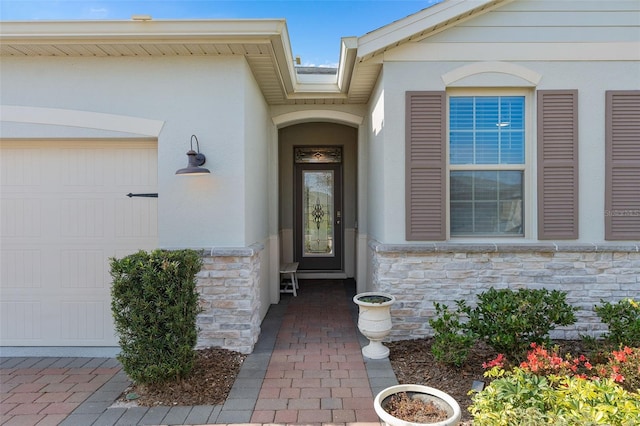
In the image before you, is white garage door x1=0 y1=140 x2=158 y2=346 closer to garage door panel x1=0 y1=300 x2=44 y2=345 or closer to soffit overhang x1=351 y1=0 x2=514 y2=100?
garage door panel x1=0 y1=300 x2=44 y2=345

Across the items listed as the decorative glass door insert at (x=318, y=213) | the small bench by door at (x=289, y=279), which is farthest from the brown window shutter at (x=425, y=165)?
the decorative glass door insert at (x=318, y=213)

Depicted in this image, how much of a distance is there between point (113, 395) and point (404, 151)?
3.59 m

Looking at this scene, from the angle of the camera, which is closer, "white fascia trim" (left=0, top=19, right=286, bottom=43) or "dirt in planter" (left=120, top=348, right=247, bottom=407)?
"dirt in planter" (left=120, top=348, right=247, bottom=407)

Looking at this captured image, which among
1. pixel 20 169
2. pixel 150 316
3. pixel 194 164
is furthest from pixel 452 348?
pixel 20 169

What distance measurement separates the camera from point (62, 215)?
3.90m

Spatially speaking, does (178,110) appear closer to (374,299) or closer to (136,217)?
(136,217)

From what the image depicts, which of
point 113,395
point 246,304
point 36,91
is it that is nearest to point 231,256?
point 246,304

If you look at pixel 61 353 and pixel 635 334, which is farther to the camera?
pixel 61 353

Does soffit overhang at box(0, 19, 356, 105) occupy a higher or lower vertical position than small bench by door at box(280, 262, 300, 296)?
higher

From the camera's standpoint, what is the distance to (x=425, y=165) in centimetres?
394

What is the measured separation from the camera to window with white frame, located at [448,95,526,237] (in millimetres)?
4082

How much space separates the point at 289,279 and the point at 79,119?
4.01 meters

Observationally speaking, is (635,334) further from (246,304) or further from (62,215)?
(62,215)

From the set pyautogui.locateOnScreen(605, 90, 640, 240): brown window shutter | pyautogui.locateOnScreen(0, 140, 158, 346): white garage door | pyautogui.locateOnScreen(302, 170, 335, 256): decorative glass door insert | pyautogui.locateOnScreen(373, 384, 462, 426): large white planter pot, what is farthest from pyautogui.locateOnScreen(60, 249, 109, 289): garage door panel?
pyautogui.locateOnScreen(605, 90, 640, 240): brown window shutter
